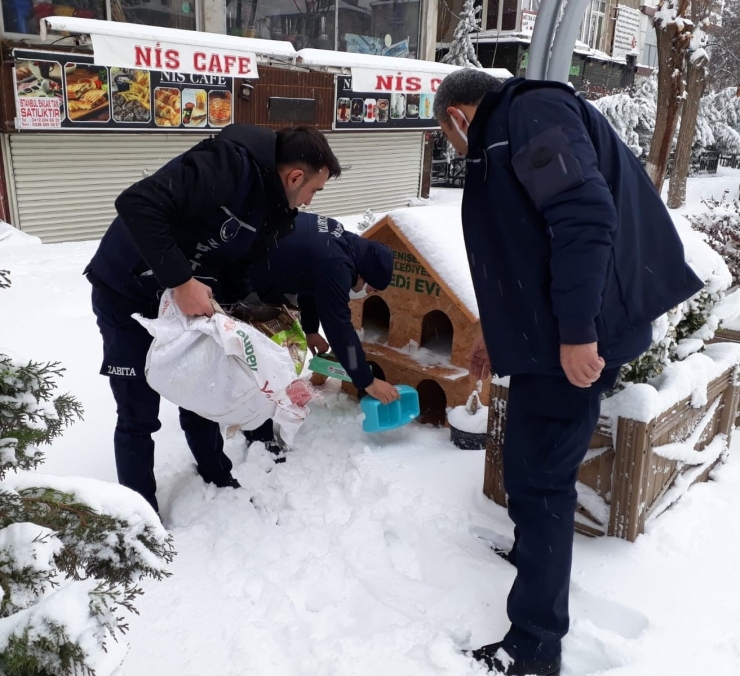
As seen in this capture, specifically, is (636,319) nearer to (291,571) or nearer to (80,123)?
(291,571)

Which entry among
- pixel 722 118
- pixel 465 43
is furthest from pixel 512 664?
pixel 722 118

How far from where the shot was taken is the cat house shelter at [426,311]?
359 centimetres

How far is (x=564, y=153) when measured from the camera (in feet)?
5.67

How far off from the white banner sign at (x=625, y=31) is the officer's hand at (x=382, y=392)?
26.9 m

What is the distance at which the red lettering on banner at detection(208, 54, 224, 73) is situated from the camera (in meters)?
9.89

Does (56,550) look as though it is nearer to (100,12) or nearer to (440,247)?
(440,247)

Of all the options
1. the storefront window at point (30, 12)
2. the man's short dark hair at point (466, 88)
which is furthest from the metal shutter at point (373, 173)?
the man's short dark hair at point (466, 88)

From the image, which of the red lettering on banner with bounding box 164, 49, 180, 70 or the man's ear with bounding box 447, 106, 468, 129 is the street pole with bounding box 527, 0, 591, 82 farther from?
the red lettering on banner with bounding box 164, 49, 180, 70

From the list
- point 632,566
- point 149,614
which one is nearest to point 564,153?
point 632,566

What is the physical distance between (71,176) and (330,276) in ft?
26.6

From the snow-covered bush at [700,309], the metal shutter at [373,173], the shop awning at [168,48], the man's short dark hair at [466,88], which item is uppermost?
the shop awning at [168,48]

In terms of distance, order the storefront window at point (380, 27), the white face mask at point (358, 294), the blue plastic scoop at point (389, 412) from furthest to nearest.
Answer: the storefront window at point (380, 27) → the white face mask at point (358, 294) → the blue plastic scoop at point (389, 412)

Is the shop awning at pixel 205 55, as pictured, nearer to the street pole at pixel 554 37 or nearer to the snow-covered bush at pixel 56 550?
the street pole at pixel 554 37

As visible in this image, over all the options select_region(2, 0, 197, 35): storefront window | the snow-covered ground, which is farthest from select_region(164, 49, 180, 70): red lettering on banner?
the snow-covered ground
